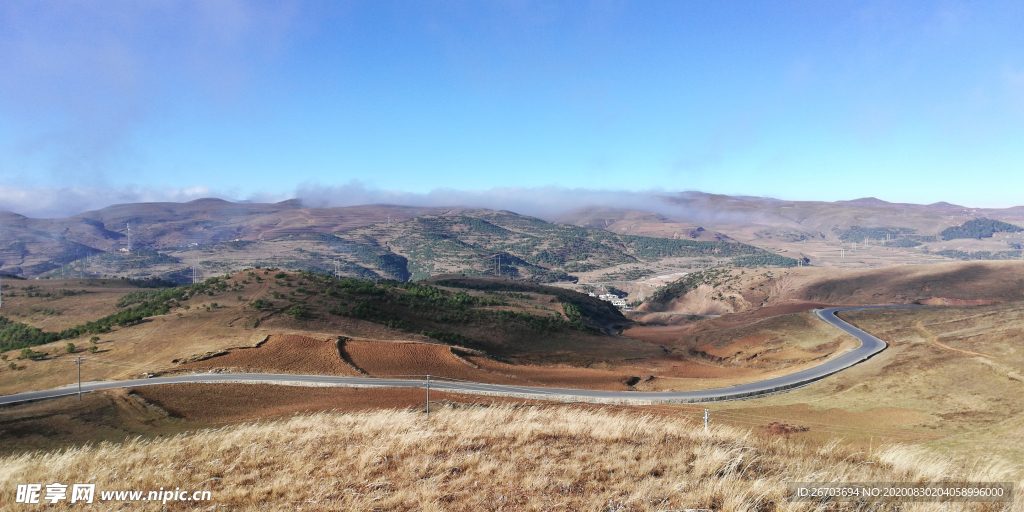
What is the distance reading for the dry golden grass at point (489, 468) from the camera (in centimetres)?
752

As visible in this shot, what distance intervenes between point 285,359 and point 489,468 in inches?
1254

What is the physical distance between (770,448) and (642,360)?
39017 mm

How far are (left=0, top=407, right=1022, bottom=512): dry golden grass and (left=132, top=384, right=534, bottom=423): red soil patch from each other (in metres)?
13.6

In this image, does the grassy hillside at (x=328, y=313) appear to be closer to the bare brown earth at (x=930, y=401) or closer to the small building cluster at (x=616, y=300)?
the bare brown earth at (x=930, y=401)

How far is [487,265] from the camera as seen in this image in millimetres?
186250

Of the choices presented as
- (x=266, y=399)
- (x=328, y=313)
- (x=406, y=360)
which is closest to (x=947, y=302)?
(x=406, y=360)

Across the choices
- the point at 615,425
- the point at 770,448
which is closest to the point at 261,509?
the point at 615,425

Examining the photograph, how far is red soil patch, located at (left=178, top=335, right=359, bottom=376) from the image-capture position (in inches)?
1366

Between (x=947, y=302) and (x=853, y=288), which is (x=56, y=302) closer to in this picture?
(x=853, y=288)

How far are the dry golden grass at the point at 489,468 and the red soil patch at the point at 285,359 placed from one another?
81.7ft

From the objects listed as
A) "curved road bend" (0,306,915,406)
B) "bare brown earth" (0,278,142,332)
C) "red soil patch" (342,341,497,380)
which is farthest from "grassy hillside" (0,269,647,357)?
"curved road bend" (0,306,915,406)

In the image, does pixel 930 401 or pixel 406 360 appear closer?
pixel 930 401

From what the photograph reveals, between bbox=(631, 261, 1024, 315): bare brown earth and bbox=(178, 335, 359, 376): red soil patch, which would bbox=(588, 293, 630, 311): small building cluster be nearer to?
bbox=(631, 261, 1024, 315): bare brown earth

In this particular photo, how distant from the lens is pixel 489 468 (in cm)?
873
